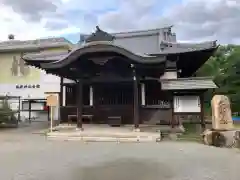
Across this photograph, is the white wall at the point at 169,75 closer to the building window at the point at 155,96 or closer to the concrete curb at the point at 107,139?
the building window at the point at 155,96

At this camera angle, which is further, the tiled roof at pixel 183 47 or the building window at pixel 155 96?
the building window at pixel 155 96

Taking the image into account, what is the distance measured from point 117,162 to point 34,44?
62.0 ft

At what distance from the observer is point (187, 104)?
13195 millimetres

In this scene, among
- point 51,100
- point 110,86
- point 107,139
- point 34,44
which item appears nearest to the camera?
point 107,139

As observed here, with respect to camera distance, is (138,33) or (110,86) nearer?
(110,86)

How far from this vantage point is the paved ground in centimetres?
597

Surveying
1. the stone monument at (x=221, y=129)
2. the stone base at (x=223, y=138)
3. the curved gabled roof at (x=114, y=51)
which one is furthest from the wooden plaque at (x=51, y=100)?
the stone base at (x=223, y=138)

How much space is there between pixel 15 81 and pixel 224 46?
23100mm

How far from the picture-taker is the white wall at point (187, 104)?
13109 millimetres

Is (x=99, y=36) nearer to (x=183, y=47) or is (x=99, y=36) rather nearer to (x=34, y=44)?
(x=183, y=47)

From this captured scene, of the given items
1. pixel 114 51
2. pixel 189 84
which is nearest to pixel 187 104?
pixel 189 84

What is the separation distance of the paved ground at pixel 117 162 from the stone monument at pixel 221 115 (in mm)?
1290

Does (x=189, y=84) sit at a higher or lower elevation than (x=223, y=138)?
higher

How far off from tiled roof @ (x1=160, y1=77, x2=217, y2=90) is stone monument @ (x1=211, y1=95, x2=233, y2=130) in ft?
6.73
